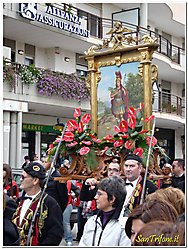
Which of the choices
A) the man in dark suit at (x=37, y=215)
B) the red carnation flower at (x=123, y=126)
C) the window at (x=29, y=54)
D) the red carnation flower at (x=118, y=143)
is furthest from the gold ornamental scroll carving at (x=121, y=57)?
the window at (x=29, y=54)

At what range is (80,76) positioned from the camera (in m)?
21.3

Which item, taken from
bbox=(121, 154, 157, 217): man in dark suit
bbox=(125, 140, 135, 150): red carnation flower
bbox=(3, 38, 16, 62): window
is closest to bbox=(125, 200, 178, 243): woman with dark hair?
bbox=(121, 154, 157, 217): man in dark suit

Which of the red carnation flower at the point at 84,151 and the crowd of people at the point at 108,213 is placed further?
the red carnation flower at the point at 84,151

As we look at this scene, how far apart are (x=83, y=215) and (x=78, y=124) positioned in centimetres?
262

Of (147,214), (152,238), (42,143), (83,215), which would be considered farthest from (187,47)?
(42,143)

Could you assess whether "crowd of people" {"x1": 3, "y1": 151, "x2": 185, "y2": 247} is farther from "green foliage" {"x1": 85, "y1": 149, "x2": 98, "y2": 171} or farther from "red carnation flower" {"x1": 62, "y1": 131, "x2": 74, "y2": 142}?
"red carnation flower" {"x1": 62, "y1": 131, "x2": 74, "y2": 142}

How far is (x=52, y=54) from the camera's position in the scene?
21.3m

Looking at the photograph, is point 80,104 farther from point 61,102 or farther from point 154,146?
point 154,146

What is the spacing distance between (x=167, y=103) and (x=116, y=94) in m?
17.4

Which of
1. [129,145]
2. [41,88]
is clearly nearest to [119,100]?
[129,145]

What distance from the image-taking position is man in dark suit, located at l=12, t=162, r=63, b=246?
171 inches

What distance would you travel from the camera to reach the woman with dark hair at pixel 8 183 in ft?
21.3

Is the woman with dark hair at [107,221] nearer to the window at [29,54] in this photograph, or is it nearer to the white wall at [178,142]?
the window at [29,54]

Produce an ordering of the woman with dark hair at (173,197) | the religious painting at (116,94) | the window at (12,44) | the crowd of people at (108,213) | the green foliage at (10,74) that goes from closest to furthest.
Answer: the crowd of people at (108,213) < the woman with dark hair at (173,197) < the religious painting at (116,94) < the green foliage at (10,74) < the window at (12,44)
